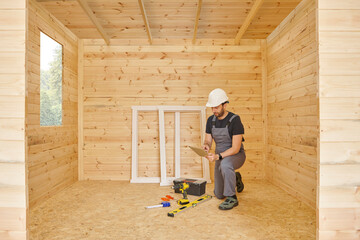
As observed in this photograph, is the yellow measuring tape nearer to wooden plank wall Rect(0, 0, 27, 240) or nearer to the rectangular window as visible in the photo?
wooden plank wall Rect(0, 0, 27, 240)

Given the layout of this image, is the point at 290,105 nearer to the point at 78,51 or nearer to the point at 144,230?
the point at 144,230

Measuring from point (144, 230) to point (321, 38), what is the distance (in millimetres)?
2089

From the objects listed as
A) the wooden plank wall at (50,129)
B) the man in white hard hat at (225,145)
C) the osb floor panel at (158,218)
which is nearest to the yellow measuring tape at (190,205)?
the osb floor panel at (158,218)

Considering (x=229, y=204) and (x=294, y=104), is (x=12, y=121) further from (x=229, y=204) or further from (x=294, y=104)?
(x=294, y=104)

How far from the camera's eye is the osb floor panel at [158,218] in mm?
2240


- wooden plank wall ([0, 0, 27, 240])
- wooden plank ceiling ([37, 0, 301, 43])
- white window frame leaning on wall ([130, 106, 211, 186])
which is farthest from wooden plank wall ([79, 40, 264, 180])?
wooden plank wall ([0, 0, 27, 240])

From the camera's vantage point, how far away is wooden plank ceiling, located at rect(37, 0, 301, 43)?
10.9 ft

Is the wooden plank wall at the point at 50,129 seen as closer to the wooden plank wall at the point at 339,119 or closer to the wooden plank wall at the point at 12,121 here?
the wooden plank wall at the point at 12,121

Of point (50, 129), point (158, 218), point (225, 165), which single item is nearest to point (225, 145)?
point (225, 165)

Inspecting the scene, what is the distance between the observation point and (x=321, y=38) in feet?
5.37

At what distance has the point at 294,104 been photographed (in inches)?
134

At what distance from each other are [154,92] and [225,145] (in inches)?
68.7

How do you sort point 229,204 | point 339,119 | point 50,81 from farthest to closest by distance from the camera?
point 50,81, point 229,204, point 339,119

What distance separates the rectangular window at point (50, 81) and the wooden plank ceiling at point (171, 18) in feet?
1.53
